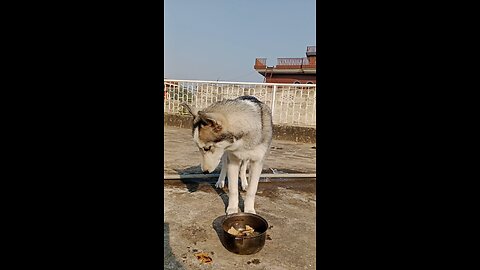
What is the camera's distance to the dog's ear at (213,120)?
2.82 meters

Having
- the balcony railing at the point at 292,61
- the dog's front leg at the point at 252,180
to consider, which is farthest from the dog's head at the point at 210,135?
the balcony railing at the point at 292,61

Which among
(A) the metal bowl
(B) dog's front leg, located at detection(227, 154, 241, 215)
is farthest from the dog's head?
(A) the metal bowl

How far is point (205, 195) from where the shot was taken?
4137 millimetres

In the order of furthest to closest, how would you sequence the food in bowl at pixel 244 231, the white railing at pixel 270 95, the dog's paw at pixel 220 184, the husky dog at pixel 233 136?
the white railing at pixel 270 95, the dog's paw at pixel 220 184, the husky dog at pixel 233 136, the food in bowl at pixel 244 231

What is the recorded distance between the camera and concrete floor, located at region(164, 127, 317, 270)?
2588 millimetres

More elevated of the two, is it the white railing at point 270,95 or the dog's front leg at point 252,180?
the white railing at point 270,95

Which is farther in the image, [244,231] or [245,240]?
[244,231]

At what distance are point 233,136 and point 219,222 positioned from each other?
1023 millimetres

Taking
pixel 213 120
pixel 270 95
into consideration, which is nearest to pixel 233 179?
pixel 213 120

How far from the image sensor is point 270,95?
33.1ft

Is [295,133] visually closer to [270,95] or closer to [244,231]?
[270,95]

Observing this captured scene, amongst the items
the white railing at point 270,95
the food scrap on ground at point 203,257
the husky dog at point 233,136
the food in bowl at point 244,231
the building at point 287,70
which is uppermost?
the building at point 287,70

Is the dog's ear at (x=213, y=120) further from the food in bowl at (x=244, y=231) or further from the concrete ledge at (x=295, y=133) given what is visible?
the concrete ledge at (x=295, y=133)
